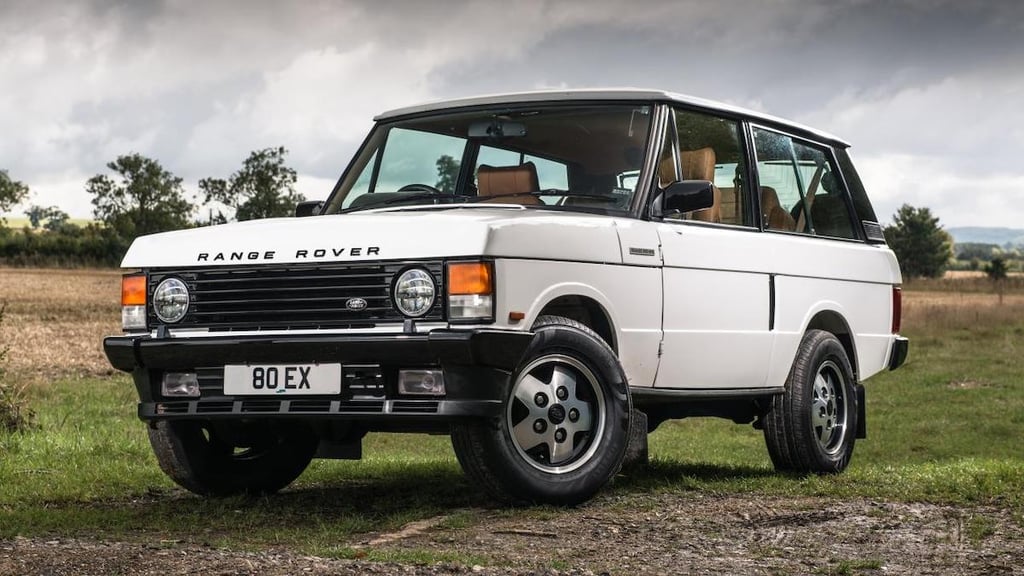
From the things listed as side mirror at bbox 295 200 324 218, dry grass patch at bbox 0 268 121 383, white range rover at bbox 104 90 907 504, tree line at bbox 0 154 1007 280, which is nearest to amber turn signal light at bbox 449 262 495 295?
white range rover at bbox 104 90 907 504

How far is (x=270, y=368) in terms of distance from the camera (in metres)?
6.35

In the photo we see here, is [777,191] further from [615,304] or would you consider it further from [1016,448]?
[1016,448]

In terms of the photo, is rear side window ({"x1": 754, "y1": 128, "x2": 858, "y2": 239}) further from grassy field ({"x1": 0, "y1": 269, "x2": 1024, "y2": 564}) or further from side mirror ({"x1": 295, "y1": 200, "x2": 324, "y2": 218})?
side mirror ({"x1": 295, "y1": 200, "x2": 324, "y2": 218})

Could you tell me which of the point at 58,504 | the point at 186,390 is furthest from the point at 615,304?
the point at 58,504

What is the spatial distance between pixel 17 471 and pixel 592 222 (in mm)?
4847

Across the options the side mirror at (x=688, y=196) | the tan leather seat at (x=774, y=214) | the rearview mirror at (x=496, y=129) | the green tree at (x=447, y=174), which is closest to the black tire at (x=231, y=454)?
the green tree at (x=447, y=174)

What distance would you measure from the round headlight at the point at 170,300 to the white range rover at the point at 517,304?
1cm

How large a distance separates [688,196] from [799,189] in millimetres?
2191

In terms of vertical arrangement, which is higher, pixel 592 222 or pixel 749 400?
pixel 592 222

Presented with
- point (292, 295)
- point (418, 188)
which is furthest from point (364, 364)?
point (418, 188)

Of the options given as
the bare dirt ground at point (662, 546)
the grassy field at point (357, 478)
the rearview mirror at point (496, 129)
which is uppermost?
the rearview mirror at point (496, 129)

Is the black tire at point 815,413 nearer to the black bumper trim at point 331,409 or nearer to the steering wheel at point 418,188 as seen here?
the steering wheel at point 418,188

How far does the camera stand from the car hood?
19.8ft

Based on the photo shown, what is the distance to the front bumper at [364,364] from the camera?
5.98 m
